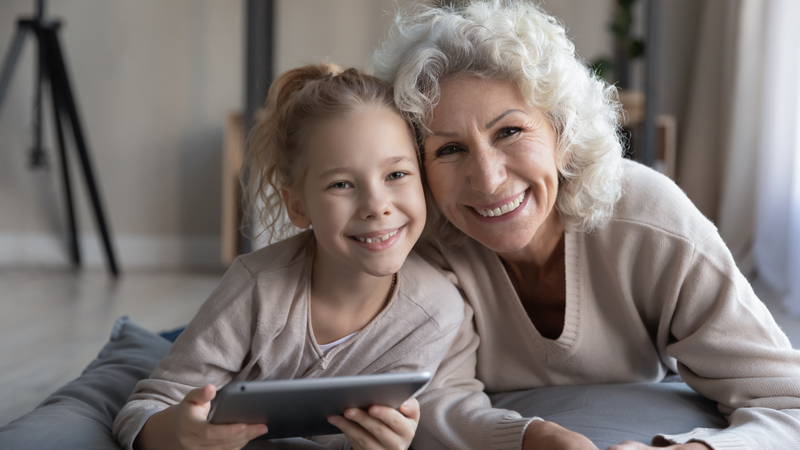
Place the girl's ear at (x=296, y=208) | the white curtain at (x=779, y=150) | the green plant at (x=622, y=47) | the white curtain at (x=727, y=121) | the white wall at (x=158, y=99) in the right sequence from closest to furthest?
the girl's ear at (x=296, y=208) → the white curtain at (x=779, y=150) → the white curtain at (x=727, y=121) → the green plant at (x=622, y=47) → the white wall at (x=158, y=99)

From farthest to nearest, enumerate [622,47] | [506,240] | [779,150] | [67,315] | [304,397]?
[622,47] → [779,150] → [67,315] → [506,240] → [304,397]

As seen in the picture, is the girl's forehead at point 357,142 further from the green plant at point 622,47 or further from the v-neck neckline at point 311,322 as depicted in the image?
the green plant at point 622,47

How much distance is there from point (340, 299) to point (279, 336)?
Answer: 0.13 meters

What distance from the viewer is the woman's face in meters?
1.14

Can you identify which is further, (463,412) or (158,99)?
(158,99)

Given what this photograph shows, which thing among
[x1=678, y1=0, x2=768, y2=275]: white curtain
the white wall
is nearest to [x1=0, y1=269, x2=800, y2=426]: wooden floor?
the white wall

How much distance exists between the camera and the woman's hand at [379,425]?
0.96 meters

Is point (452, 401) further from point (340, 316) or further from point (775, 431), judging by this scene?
point (775, 431)

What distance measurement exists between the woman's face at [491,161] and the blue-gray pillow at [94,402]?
28.4 inches

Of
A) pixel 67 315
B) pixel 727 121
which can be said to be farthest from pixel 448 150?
pixel 727 121

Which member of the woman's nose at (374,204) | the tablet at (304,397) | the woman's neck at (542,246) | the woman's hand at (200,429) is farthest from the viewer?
the woman's neck at (542,246)

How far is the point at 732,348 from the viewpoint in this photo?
3.68 ft

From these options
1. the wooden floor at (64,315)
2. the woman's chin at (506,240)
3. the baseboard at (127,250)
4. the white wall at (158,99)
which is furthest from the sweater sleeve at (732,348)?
the baseboard at (127,250)

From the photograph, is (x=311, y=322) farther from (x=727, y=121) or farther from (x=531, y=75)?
(x=727, y=121)
